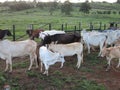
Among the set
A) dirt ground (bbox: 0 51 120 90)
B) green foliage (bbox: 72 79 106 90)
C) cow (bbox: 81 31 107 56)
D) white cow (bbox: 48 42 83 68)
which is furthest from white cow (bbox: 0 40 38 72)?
cow (bbox: 81 31 107 56)

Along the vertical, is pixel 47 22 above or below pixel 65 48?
below

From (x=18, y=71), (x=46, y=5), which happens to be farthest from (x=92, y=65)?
(x=46, y=5)

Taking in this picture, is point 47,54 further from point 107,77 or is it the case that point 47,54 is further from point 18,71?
point 107,77

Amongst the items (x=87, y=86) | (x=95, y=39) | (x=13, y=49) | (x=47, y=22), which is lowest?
(x=47, y=22)

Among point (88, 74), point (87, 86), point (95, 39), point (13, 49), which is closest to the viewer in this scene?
point (87, 86)

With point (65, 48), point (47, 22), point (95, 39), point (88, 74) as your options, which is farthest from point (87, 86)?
point (47, 22)

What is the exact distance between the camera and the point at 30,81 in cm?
843

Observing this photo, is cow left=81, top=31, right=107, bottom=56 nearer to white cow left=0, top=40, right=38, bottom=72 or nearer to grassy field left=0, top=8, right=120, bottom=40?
white cow left=0, top=40, right=38, bottom=72

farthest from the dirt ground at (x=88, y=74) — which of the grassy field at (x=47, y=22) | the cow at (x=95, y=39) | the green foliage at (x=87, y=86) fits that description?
the grassy field at (x=47, y=22)

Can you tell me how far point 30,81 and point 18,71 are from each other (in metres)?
1.13

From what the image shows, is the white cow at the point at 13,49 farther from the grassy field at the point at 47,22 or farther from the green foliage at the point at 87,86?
the grassy field at the point at 47,22

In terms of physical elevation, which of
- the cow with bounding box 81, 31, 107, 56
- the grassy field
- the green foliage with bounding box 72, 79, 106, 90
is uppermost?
the cow with bounding box 81, 31, 107, 56

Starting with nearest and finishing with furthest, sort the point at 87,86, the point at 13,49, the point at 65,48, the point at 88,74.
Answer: the point at 87,86 < the point at 13,49 < the point at 88,74 < the point at 65,48

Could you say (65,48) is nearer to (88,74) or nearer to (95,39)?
(88,74)
